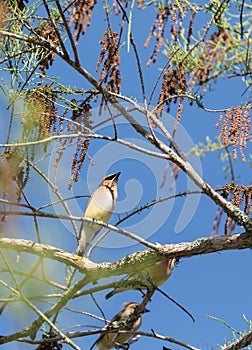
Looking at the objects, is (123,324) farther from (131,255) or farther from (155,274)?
(131,255)

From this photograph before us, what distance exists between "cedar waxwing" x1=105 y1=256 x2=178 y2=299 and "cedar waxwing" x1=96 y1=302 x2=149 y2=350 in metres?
0.20

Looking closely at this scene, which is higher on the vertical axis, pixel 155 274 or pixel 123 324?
pixel 155 274

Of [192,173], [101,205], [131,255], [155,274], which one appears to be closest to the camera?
[192,173]

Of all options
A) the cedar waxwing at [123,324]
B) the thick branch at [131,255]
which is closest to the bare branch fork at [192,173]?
the thick branch at [131,255]

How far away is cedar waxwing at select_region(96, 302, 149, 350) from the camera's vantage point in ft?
12.5

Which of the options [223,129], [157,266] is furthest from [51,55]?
[157,266]

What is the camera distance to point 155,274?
3.72 metres

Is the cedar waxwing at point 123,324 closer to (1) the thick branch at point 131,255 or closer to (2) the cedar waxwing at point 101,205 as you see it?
(1) the thick branch at point 131,255

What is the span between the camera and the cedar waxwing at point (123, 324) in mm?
3803

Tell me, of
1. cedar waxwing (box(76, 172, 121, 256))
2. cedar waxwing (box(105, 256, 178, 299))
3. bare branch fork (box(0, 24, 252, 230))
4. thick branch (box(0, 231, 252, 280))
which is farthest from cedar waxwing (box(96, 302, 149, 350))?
bare branch fork (box(0, 24, 252, 230))

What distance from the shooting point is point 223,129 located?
3164 mm

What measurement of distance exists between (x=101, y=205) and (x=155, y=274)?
38.5 inches

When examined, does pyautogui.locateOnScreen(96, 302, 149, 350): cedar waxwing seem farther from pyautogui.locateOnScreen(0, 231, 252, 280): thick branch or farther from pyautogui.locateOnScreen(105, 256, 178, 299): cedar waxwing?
pyautogui.locateOnScreen(0, 231, 252, 280): thick branch

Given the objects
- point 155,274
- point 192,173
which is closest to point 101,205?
point 155,274
